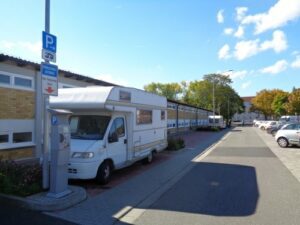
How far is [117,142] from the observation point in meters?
11.6

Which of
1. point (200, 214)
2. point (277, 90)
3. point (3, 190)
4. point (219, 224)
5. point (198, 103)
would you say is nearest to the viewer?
point (219, 224)

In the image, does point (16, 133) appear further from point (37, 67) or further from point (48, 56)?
point (48, 56)

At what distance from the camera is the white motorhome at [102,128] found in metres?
10.2

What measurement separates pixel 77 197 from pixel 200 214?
2.71 metres

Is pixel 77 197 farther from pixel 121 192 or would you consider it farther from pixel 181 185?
pixel 181 185

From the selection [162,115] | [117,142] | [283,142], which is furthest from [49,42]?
[283,142]

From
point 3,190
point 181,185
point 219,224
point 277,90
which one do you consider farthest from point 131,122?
point 277,90

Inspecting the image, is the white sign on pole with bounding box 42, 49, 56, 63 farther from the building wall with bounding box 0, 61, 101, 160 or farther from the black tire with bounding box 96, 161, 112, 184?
the building wall with bounding box 0, 61, 101, 160

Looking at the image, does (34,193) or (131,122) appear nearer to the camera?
(34,193)

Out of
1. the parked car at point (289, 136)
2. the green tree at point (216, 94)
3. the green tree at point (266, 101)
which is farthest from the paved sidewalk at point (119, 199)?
the green tree at point (266, 101)

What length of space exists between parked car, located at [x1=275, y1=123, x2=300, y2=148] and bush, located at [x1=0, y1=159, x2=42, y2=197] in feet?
60.4

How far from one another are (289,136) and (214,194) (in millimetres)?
16393

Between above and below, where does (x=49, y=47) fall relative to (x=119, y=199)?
above

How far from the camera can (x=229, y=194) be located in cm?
929
